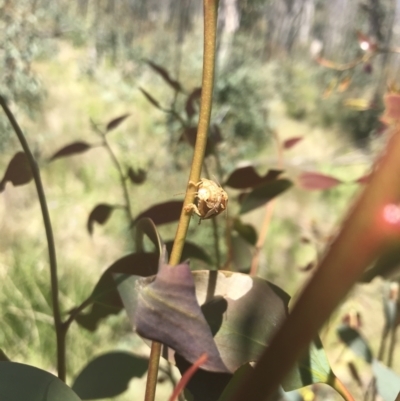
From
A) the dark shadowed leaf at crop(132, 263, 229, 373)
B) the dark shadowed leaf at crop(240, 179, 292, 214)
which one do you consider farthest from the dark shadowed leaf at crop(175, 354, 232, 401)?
the dark shadowed leaf at crop(240, 179, 292, 214)

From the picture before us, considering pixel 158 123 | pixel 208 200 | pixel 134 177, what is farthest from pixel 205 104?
pixel 158 123

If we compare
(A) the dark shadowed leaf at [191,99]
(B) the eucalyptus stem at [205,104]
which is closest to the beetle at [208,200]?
(B) the eucalyptus stem at [205,104]

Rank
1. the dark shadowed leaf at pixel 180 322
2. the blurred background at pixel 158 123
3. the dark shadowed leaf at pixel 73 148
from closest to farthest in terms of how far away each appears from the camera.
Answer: the dark shadowed leaf at pixel 180 322 → the dark shadowed leaf at pixel 73 148 → the blurred background at pixel 158 123

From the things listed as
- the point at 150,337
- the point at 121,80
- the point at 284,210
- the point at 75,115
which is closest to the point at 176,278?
the point at 150,337

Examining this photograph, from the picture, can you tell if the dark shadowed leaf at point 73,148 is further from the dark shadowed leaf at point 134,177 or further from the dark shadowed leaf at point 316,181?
the dark shadowed leaf at point 316,181

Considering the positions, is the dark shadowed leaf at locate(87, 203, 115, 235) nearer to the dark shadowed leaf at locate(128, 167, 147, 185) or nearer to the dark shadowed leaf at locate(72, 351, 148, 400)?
the dark shadowed leaf at locate(128, 167, 147, 185)

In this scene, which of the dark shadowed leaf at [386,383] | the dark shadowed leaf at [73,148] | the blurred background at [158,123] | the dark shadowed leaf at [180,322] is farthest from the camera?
the blurred background at [158,123]
